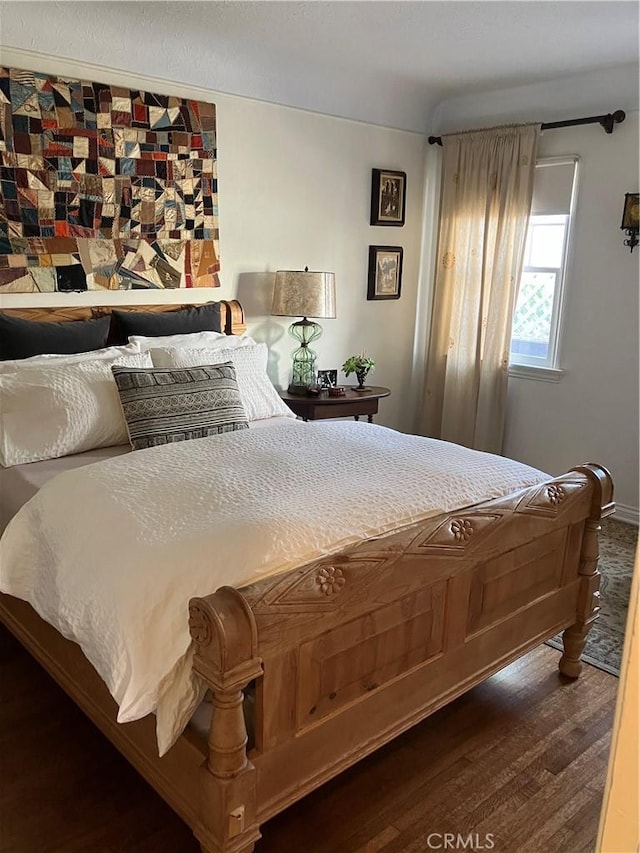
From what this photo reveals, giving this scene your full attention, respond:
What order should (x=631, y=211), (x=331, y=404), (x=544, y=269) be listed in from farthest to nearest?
(x=544, y=269) < (x=331, y=404) < (x=631, y=211)

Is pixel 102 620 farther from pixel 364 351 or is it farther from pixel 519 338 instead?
pixel 519 338

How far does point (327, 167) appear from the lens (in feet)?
13.8

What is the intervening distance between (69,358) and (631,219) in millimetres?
3043

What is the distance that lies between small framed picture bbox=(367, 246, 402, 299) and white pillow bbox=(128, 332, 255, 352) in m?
1.42

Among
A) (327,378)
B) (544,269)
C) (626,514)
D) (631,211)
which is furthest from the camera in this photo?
(544,269)

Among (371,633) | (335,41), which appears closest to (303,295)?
(335,41)

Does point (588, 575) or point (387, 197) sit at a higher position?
point (387, 197)

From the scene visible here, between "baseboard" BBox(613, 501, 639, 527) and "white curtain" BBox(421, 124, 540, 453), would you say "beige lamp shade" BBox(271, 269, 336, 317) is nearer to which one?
"white curtain" BBox(421, 124, 540, 453)

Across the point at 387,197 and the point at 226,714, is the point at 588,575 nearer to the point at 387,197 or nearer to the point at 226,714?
the point at 226,714

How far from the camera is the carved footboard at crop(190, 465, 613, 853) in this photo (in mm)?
1543

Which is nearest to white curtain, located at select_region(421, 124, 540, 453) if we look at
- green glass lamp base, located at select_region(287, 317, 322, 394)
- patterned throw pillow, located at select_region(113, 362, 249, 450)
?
green glass lamp base, located at select_region(287, 317, 322, 394)

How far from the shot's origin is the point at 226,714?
1.52m

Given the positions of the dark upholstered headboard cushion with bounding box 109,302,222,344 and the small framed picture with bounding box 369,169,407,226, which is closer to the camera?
the dark upholstered headboard cushion with bounding box 109,302,222,344

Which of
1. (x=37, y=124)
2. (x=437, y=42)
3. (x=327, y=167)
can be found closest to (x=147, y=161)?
(x=37, y=124)
